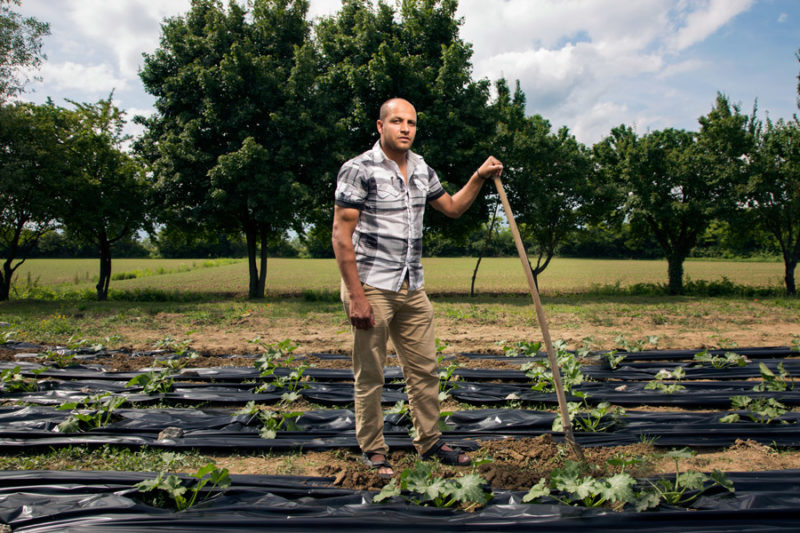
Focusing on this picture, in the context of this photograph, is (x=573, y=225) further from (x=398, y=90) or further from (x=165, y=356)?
(x=165, y=356)

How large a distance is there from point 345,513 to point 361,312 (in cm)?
104

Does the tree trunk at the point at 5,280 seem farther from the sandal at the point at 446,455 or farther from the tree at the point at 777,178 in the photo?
the tree at the point at 777,178

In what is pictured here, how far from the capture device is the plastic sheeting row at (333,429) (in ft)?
11.6

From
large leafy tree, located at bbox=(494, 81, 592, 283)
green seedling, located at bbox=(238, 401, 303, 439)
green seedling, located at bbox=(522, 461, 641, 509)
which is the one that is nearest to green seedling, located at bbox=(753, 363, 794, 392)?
green seedling, located at bbox=(522, 461, 641, 509)

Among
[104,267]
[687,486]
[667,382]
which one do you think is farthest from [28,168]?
[687,486]

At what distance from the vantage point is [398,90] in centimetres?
1627

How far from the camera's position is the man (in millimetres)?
2820

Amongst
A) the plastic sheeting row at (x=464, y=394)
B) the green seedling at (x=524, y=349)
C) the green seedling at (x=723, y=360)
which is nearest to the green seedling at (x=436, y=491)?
the plastic sheeting row at (x=464, y=394)

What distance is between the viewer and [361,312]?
2.78m

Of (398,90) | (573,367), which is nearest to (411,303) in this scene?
(573,367)

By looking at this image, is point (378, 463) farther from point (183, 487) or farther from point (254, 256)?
point (254, 256)

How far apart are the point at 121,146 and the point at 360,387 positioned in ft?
57.2

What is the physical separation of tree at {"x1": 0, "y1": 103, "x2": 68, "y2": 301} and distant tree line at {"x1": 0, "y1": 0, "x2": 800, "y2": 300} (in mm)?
46

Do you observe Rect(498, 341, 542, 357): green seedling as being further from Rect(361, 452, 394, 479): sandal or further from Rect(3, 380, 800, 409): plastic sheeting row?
Rect(361, 452, 394, 479): sandal
